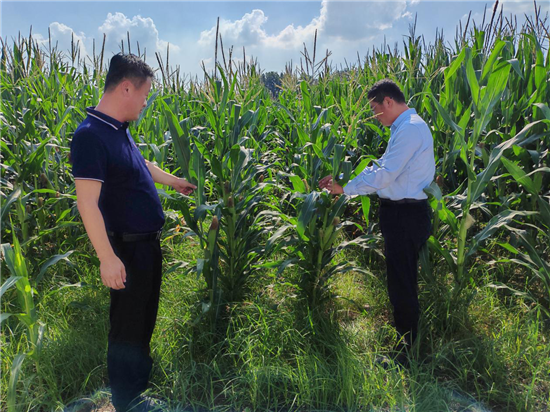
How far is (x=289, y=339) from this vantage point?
281 centimetres

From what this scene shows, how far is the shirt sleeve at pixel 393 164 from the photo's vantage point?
8.64 ft

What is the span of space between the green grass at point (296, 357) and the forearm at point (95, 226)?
104 centimetres

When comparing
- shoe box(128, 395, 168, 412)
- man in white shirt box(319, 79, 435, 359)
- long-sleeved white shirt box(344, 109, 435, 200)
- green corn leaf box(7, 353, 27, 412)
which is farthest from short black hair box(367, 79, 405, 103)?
green corn leaf box(7, 353, 27, 412)

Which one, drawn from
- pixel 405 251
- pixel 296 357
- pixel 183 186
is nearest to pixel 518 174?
pixel 405 251

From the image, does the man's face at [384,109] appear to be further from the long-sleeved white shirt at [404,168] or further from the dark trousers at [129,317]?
the dark trousers at [129,317]

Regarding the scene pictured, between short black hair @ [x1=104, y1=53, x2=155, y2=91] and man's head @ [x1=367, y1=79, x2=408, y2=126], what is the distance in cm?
159

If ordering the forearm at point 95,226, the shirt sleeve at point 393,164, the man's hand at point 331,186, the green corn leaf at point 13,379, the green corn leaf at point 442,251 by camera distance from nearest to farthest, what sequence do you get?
the forearm at point 95,226 → the green corn leaf at point 13,379 → the shirt sleeve at point 393,164 → the man's hand at point 331,186 → the green corn leaf at point 442,251

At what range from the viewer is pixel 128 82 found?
2.09 m

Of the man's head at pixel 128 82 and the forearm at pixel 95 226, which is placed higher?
the man's head at pixel 128 82

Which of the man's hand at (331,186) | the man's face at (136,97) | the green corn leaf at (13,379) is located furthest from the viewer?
the man's hand at (331,186)

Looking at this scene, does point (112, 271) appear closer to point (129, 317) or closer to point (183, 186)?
point (129, 317)

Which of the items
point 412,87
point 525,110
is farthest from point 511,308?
point 412,87

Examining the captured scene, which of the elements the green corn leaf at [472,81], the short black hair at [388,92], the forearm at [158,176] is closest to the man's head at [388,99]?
the short black hair at [388,92]

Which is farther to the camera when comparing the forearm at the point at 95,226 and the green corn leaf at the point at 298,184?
Result: the green corn leaf at the point at 298,184
